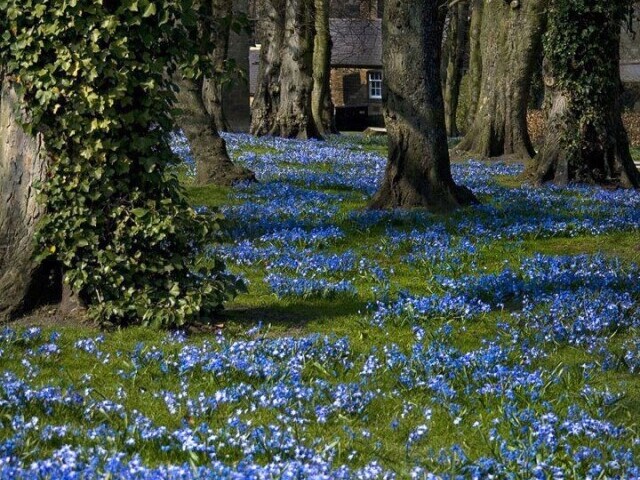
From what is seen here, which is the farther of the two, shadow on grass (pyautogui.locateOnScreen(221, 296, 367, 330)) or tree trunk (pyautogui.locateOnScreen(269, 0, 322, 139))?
tree trunk (pyautogui.locateOnScreen(269, 0, 322, 139))

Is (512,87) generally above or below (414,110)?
above

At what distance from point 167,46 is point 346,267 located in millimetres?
3594

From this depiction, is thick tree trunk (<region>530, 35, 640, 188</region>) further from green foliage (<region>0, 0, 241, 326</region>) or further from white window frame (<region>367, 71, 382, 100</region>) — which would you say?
white window frame (<region>367, 71, 382, 100</region>)

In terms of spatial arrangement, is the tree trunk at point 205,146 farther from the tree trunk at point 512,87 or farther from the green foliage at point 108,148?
the green foliage at point 108,148

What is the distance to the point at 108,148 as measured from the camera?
816 cm

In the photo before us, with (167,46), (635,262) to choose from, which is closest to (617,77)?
(635,262)

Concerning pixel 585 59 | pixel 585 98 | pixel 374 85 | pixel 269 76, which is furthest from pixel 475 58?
pixel 374 85

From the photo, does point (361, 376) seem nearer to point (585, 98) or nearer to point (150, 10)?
point (150, 10)

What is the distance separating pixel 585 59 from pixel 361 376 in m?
13.6

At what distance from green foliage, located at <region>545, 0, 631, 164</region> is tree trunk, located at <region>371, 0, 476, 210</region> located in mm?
4985

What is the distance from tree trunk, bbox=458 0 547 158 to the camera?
83.7ft

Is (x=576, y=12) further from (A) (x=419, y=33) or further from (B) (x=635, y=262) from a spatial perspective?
(B) (x=635, y=262)

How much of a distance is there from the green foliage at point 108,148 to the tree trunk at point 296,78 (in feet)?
84.2

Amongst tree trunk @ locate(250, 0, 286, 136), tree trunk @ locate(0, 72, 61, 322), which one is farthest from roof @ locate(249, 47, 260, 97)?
tree trunk @ locate(0, 72, 61, 322)
